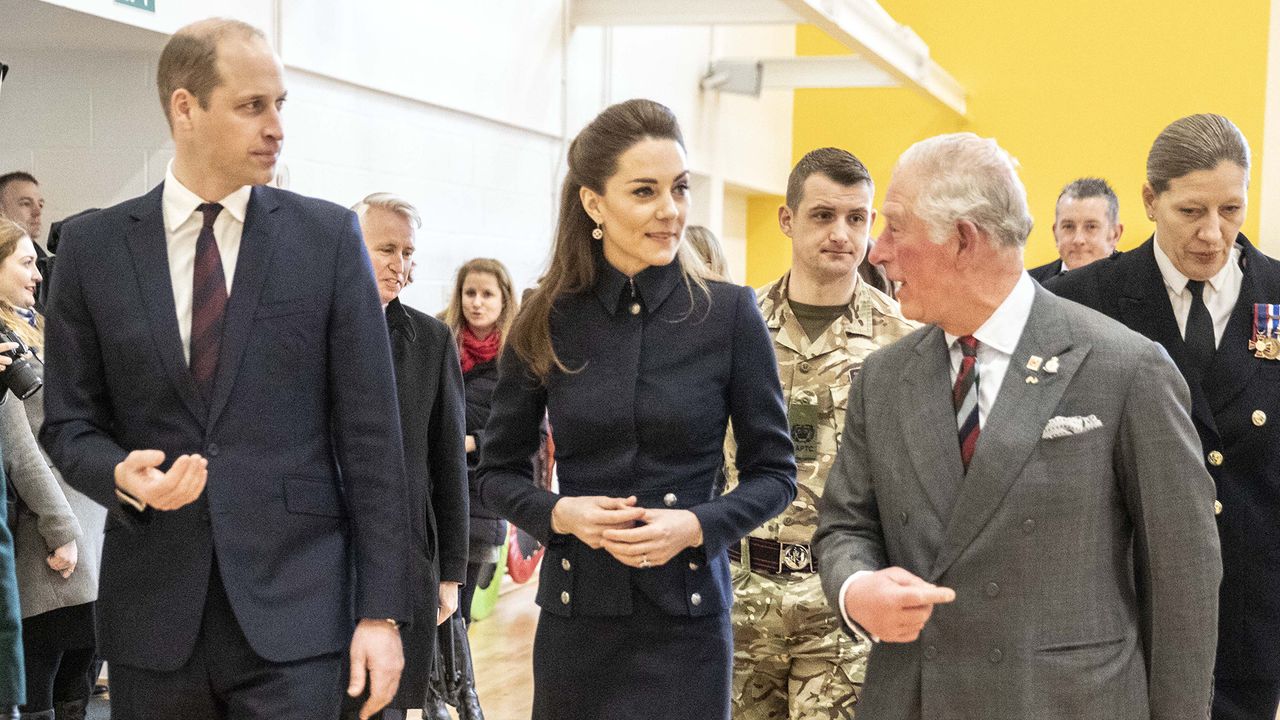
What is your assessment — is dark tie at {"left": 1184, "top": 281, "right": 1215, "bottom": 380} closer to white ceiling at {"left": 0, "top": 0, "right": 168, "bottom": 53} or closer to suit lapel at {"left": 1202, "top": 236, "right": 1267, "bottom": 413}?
suit lapel at {"left": 1202, "top": 236, "right": 1267, "bottom": 413}

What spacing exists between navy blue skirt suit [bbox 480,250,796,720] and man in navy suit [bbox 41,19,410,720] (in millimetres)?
376

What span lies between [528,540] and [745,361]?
4829mm

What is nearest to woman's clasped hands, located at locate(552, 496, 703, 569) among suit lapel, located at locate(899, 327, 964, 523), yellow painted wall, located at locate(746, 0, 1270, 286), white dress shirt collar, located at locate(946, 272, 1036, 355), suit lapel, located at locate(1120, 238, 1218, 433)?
suit lapel, located at locate(899, 327, 964, 523)

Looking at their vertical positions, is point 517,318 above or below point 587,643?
above

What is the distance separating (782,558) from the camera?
307 centimetres

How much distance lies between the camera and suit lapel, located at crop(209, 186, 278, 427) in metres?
2.01

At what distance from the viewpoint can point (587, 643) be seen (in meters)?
2.36

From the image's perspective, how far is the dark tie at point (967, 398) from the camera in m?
1.93

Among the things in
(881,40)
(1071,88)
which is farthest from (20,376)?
(1071,88)

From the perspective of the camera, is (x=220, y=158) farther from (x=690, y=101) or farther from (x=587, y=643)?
(x=690, y=101)

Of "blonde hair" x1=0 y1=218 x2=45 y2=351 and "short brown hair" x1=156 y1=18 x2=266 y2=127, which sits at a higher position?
"short brown hair" x1=156 y1=18 x2=266 y2=127

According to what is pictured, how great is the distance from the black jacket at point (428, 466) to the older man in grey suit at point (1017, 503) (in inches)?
→ 64.7

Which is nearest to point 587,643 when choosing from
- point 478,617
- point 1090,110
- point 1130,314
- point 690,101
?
point 1130,314

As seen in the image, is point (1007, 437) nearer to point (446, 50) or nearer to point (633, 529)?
point (633, 529)
